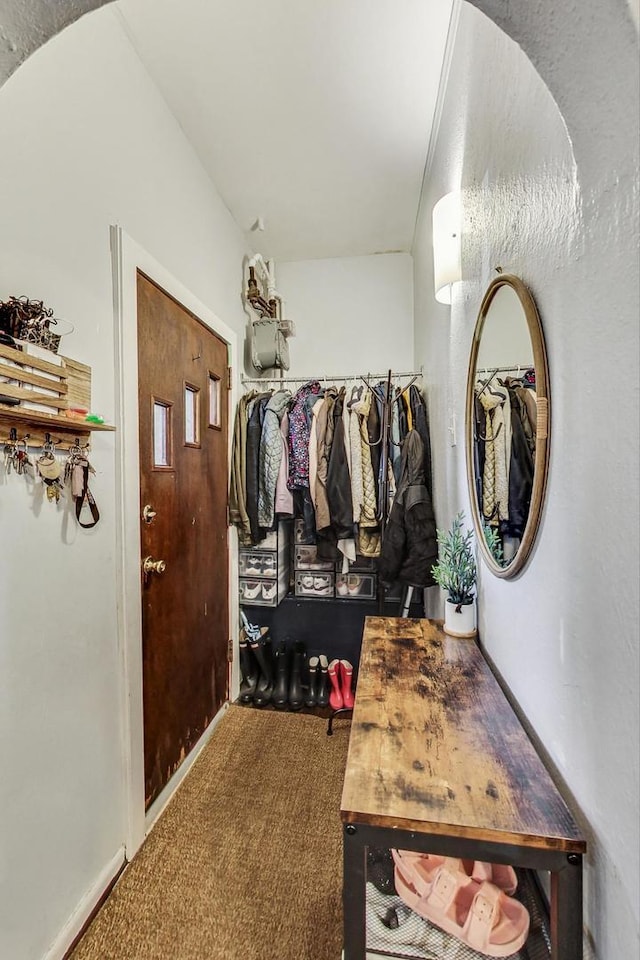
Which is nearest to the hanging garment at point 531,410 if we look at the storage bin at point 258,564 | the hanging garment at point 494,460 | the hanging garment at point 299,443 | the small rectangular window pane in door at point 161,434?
the hanging garment at point 494,460

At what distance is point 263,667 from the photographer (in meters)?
2.43

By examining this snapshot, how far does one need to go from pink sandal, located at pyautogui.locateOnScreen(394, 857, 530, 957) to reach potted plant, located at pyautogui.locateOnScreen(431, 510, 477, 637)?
664 mm

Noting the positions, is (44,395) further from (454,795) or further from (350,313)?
(350,313)

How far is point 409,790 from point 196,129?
242cm

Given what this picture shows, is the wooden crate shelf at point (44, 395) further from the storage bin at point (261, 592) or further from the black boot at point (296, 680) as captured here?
the black boot at point (296, 680)

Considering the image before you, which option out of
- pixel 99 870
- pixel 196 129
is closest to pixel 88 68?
pixel 196 129

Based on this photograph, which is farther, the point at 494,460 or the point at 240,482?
the point at 240,482

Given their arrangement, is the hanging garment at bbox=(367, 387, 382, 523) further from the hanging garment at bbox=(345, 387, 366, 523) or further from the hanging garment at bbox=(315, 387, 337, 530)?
the hanging garment at bbox=(315, 387, 337, 530)

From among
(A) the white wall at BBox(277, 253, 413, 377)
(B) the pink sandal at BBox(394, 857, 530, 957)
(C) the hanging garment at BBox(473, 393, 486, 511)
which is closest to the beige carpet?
(B) the pink sandal at BBox(394, 857, 530, 957)

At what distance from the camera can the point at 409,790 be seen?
0.67 metres

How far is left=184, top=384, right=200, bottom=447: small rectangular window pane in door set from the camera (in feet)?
6.19

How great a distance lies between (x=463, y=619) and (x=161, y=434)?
1.32 metres

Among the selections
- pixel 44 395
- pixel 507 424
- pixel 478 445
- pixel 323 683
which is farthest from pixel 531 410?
Result: pixel 323 683

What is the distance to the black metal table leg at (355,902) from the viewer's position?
2.12ft
